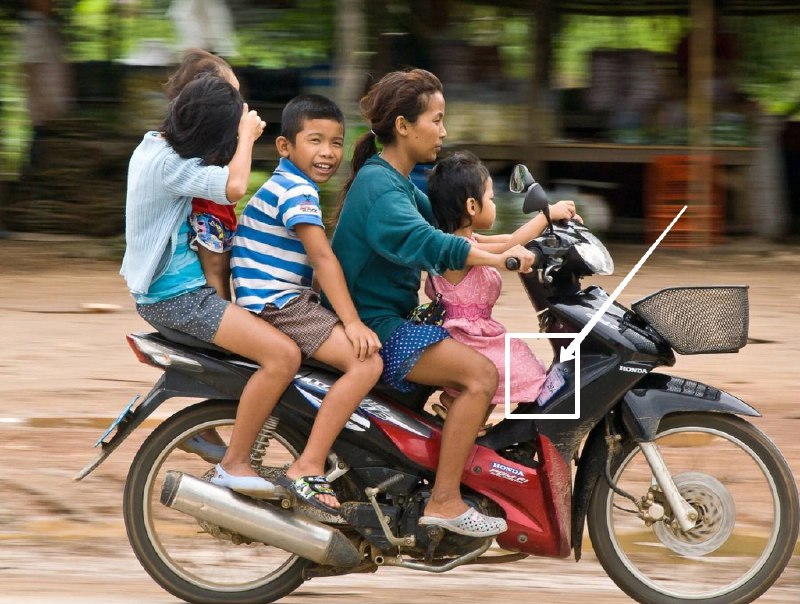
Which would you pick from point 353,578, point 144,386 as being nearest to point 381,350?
point 353,578

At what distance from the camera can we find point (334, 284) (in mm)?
3889

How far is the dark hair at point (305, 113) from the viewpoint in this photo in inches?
155

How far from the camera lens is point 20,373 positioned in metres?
7.20

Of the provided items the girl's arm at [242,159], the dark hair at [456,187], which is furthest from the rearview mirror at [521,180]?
the girl's arm at [242,159]

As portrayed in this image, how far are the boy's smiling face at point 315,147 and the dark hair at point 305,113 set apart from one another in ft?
0.04

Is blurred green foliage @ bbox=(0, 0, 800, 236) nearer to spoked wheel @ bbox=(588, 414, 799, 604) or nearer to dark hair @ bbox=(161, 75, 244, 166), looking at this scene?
dark hair @ bbox=(161, 75, 244, 166)

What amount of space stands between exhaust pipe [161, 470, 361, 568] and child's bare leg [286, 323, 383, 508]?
11 centimetres

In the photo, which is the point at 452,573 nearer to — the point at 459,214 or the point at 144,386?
the point at 459,214

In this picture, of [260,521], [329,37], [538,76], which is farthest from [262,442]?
[538,76]

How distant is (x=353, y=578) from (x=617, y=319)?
4.68ft

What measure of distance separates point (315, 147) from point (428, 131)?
0.35 m

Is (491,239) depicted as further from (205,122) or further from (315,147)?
(205,122)

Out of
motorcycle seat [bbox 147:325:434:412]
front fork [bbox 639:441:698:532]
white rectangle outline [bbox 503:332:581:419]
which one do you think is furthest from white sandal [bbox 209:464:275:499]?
front fork [bbox 639:441:698:532]

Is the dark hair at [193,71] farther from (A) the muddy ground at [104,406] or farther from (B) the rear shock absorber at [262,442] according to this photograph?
(A) the muddy ground at [104,406]
